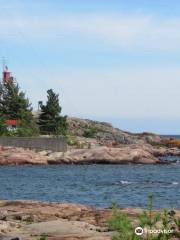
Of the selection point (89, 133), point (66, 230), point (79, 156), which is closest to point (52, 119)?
point (89, 133)

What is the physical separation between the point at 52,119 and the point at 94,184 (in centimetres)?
4131

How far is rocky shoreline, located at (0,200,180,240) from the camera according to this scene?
1352 centimetres

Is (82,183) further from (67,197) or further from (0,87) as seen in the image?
(0,87)

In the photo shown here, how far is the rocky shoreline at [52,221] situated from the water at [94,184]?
10221mm

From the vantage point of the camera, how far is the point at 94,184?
47500 mm

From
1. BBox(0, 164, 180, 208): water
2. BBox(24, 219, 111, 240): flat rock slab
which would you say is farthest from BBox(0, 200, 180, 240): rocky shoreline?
BBox(0, 164, 180, 208): water

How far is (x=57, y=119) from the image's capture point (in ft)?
288

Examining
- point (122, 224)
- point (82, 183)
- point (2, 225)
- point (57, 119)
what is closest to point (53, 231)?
point (2, 225)

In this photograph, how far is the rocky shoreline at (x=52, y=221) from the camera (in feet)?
44.4

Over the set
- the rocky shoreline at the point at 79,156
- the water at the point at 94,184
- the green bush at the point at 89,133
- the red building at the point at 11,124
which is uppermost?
the red building at the point at 11,124

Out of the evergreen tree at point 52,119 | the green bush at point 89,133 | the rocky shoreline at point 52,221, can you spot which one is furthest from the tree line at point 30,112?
the rocky shoreline at point 52,221

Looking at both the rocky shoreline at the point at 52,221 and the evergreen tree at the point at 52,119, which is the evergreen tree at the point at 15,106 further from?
the rocky shoreline at the point at 52,221

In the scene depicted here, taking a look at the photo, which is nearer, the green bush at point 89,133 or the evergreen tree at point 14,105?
the evergreen tree at point 14,105

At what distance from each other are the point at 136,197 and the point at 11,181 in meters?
16.7
